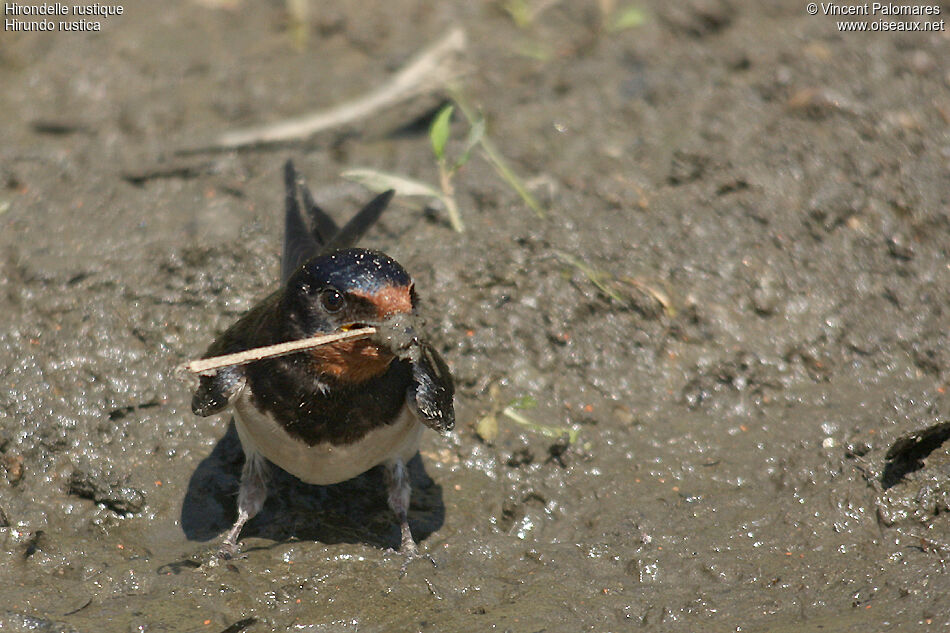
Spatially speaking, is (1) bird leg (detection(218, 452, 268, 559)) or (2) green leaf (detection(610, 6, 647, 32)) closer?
(1) bird leg (detection(218, 452, 268, 559))

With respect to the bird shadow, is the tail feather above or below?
above

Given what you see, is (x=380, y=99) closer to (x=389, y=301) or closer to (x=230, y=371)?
(x=230, y=371)

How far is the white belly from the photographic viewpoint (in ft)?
12.7

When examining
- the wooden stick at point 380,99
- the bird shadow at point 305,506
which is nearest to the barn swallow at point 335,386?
the bird shadow at point 305,506

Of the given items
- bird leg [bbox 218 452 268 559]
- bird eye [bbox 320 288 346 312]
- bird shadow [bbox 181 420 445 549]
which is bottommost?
bird shadow [bbox 181 420 445 549]

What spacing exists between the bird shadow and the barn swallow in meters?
0.13

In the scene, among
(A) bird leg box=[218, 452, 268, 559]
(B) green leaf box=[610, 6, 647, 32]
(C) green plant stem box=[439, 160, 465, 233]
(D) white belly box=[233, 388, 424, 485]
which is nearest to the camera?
(D) white belly box=[233, 388, 424, 485]

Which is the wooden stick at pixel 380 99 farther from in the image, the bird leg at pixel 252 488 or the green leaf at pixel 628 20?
the bird leg at pixel 252 488

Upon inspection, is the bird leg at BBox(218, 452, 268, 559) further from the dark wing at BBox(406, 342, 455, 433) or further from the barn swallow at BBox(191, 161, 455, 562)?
the dark wing at BBox(406, 342, 455, 433)

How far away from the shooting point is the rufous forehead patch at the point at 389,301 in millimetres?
3475

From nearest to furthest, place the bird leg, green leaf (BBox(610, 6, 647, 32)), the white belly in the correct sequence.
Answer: the white belly < the bird leg < green leaf (BBox(610, 6, 647, 32))

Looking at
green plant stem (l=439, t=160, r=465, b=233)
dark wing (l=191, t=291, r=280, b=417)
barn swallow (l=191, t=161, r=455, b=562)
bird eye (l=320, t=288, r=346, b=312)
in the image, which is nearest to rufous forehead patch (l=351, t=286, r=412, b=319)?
barn swallow (l=191, t=161, r=455, b=562)

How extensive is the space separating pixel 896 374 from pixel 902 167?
1.33 meters

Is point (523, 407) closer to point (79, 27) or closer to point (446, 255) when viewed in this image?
point (446, 255)
